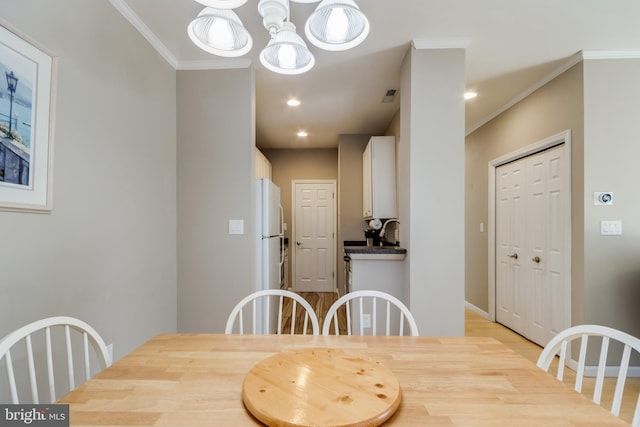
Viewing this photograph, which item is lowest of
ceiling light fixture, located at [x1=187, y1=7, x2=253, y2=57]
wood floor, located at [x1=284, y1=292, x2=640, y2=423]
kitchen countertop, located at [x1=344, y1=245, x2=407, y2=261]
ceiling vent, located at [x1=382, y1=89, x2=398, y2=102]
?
wood floor, located at [x1=284, y1=292, x2=640, y2=423]

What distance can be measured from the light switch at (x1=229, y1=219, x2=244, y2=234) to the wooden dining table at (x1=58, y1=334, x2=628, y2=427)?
1261mm

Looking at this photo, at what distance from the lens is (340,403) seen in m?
0.75

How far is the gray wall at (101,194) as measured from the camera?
1284mm

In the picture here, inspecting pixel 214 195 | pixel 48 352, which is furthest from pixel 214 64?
pixel 48 352

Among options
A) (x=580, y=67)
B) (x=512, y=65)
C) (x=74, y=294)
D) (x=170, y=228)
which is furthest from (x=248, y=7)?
(x=580, y=67)

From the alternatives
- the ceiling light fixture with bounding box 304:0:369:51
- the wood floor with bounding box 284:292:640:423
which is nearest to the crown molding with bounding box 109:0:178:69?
the ceiling light fixture with bounding box 304:0:369:51

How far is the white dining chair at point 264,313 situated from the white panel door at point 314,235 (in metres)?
1.95

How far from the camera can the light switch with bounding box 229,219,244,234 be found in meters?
2.41

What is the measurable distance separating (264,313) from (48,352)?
0.90 meters

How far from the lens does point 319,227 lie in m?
5.22

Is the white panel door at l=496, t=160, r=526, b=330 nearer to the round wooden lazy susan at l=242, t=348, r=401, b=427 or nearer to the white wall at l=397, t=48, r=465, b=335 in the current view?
the white wall at l=397, t=48, r=465, b=335

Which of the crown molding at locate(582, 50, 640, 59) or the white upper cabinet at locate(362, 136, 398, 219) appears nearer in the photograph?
the crown molding at locate(582, 50, 640, 59)

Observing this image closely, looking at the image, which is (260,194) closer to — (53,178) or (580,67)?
(53,178)

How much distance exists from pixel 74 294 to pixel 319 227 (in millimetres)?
3922
